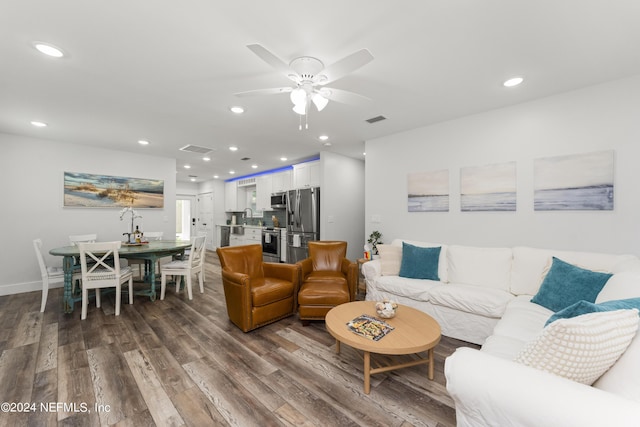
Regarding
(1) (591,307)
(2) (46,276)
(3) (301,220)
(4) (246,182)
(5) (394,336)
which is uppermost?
(4) (246,182)

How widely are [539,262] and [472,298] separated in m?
0.82

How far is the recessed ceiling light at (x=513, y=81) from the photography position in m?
2.44

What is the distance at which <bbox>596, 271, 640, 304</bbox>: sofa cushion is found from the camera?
156 cm

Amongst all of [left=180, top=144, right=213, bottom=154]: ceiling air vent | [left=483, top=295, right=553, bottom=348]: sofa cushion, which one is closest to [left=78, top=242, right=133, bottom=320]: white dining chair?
[left=180, top=144, right=213, bottom=154]: ceiling air vent

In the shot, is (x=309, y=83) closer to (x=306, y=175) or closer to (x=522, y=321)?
(x=522, y=321)

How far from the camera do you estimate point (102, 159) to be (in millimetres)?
4871

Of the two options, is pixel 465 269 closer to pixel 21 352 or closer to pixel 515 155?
pixel 515 155

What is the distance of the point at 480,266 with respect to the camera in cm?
290

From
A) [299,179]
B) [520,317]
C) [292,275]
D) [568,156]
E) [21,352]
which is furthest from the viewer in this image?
[299,179]

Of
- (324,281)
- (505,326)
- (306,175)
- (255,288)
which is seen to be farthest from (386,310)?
(306,175)

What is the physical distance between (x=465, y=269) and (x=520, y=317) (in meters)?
0.98

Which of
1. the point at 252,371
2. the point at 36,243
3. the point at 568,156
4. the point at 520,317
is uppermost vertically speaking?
the point at 568,156

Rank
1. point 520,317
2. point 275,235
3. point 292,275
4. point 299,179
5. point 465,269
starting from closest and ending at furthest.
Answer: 1. point 520,317
2. point 465,269
3. point 292,275
4. point 299,179
5. point 275,235

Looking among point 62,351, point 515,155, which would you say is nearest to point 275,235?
point 62,351
